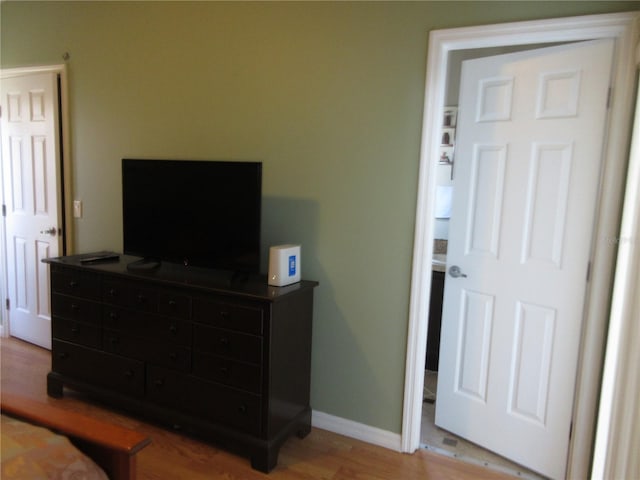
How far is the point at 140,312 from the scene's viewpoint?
245 centimetres

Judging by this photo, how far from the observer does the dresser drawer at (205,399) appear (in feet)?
7.17

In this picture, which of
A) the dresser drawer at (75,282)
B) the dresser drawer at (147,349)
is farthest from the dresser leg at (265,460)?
the dresser drawer at (75,282)

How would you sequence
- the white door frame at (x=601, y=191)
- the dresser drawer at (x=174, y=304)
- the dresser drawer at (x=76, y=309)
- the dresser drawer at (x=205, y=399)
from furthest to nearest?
the dresser drawer at (x=76, y=309) → the dresser drawer at (x=174, y=304) → the dresser drawer at (x=205, y=399) → the white door frame at (x=601, y=191)

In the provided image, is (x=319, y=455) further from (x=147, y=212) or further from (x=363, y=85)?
(x=363, y=85)

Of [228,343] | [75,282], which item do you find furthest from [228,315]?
[75,282]

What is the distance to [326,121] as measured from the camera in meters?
2.43

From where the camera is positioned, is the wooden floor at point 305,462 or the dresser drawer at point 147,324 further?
the dresser drawer at point 147,324

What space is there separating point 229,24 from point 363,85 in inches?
35.7

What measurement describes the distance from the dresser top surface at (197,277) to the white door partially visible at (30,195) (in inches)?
33.5

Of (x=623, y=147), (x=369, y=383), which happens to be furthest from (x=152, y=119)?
(x=623, y=147)

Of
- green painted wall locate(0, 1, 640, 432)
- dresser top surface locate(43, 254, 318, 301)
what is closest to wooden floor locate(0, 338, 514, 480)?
green painted wall locate(0, 1, 640, 432)

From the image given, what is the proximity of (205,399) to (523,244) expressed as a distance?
5.75ft

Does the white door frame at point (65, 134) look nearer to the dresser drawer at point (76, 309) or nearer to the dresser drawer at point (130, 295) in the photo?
A: the dresser drawer at point (76, 309)

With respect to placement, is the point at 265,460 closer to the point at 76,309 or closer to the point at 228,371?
the point at 228,371
